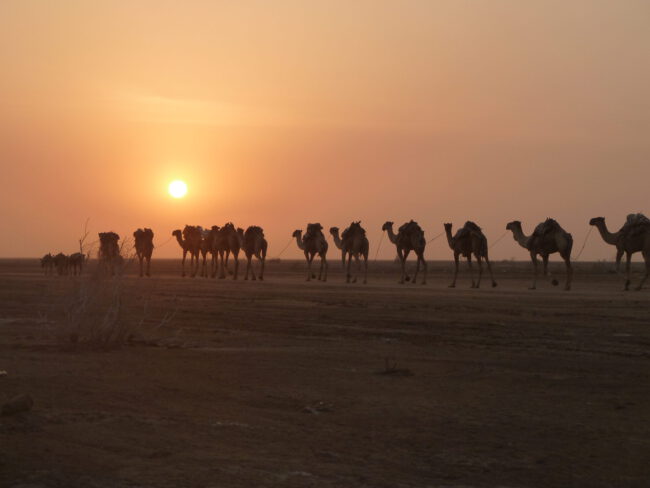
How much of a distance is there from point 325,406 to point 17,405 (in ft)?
9.67

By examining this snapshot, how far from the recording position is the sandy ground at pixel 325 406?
720 centimetres

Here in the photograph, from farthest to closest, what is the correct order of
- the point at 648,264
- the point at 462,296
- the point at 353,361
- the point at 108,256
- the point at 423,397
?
the point at 648,264
the point at 462,296
the point at 108,256
the point at 353,361
the point at 423,397

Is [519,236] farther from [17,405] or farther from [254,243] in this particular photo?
[17,405]

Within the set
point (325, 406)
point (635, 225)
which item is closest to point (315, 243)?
point (635, 225)

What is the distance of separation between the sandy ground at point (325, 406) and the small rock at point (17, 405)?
79 mm

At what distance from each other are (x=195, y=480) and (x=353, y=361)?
247 inches

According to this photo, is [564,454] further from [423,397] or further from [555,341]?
[555,341]

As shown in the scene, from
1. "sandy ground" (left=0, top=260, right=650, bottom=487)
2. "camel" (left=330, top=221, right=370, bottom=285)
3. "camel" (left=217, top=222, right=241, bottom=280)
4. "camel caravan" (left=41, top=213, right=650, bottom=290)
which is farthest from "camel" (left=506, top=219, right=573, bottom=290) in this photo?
"camel" (left=217, top=222, right=241, bottom=280)

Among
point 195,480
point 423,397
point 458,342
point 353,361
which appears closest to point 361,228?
point 458,342

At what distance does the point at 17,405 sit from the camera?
813 centimetres

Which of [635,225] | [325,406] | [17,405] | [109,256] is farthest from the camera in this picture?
[635,225]

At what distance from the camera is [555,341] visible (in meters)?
15.7

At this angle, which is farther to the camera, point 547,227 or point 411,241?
point 411,241

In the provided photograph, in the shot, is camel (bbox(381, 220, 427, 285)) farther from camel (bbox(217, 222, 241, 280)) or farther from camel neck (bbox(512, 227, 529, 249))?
camel (bbox(217, 222, 241, 280))
